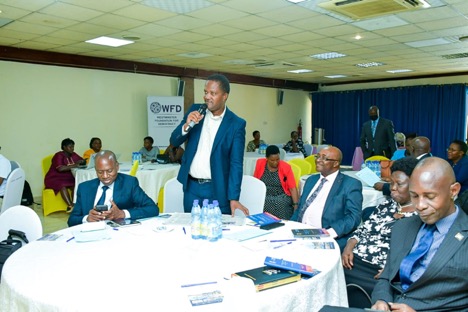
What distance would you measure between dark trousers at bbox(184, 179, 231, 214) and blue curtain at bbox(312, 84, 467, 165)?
11318 mm

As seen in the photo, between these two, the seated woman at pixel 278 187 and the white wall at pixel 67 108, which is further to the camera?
the white wall at pixel 67 108

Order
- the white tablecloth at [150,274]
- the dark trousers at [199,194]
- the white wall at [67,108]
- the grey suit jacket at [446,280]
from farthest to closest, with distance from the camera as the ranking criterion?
the white wall at [67,108] < the dark trousers at [199,194] < the grey suit jacket at [446,280] < the white tablecloth at [150,274]

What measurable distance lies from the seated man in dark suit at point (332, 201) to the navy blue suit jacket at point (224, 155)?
1.95 feet

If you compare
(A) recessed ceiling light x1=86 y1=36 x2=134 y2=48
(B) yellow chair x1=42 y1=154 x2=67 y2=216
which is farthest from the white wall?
(A) recessed ceiling light x1=86 y1=36 x2=134 y2=48

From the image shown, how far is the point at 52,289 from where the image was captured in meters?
1.60

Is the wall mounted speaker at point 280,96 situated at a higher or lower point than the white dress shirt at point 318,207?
higher

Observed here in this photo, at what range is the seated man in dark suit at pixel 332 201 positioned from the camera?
283 cm

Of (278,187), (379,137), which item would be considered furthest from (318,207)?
(379,137)

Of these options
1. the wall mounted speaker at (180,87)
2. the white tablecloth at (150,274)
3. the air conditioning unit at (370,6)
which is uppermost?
the air conditioning unit at (370,6)

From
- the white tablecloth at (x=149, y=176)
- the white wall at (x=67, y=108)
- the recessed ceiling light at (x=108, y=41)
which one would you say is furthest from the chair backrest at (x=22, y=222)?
the white wall at (x=67, y=108)

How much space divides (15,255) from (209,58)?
7.35 meters

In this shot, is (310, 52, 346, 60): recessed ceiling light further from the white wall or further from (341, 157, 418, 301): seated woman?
(341, 157, 418, 301): seated woman

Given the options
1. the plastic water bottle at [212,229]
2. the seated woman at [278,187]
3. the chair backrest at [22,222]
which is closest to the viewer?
the plastic water bottle at [212,229]

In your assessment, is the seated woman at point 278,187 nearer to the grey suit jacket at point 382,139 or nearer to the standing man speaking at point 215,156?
the standing man speaking at point 215,156
